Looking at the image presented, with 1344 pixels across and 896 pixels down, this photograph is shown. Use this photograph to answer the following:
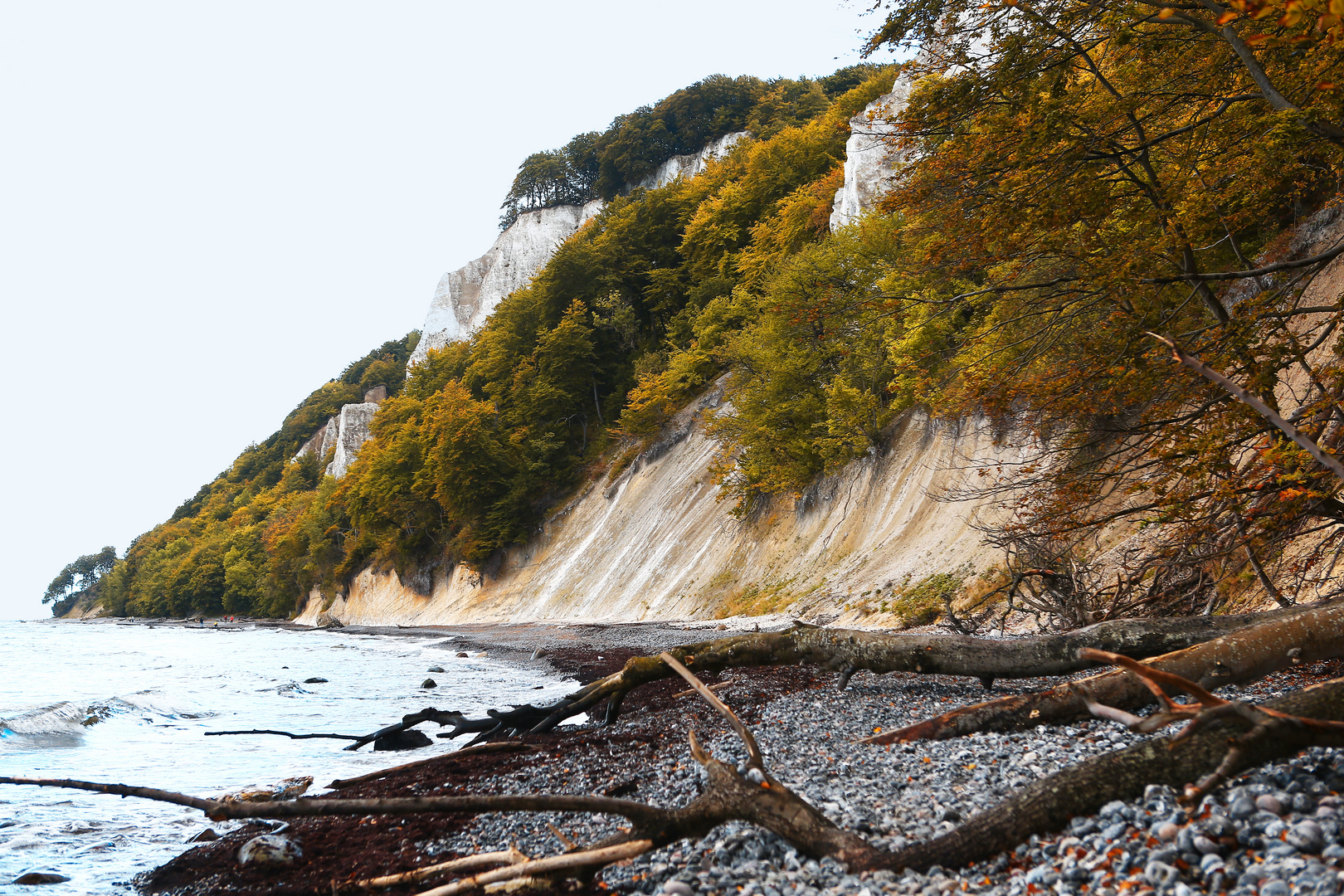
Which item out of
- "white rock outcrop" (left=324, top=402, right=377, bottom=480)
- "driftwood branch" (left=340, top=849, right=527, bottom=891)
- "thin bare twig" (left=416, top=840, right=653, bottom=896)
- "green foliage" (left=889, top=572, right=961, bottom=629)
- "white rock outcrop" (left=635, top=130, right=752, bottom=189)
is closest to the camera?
"thin bare twig" (left=416, top=840, right=653, bottom=896)

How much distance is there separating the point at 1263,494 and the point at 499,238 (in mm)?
82231

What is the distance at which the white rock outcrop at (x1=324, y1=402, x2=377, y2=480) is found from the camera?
7719 cm

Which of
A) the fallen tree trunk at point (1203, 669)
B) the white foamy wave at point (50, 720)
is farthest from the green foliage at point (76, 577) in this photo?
the fallen tree trunk at point (1203, 669)

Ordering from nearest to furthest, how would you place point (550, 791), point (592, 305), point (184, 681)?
→ point (550, 791) → point (184, 681) → point (592, 305)

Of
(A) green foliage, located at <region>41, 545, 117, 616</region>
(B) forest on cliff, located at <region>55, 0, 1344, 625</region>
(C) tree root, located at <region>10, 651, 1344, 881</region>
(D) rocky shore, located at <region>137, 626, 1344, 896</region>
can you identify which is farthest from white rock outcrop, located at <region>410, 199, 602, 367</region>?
(A) green foliage, located at <region>41, 545, 117, 616</region>

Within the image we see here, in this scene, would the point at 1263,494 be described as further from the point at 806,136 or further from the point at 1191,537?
the point at 806,136

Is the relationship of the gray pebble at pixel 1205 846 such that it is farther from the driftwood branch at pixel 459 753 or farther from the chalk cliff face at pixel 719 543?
the chalk cliff face at pixel 719 543

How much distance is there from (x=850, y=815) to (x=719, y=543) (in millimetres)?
25908

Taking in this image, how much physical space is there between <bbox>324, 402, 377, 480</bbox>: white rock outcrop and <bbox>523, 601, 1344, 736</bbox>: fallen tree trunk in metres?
75.8

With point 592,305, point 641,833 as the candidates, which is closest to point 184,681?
point 641,833

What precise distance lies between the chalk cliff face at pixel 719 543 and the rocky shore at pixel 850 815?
462 centimetres

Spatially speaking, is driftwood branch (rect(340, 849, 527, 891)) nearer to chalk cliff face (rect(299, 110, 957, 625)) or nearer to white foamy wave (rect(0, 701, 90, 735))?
chalk cliff face (rect(299, 110, 957, 625))

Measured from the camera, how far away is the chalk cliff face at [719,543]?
19.2 metres

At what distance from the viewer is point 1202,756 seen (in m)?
3.07
